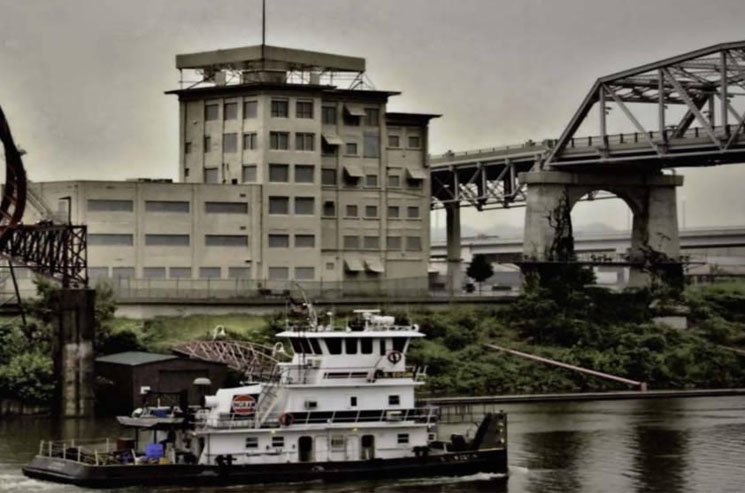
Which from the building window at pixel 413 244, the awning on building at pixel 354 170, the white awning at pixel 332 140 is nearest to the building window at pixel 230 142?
the white awning at pixel 332 140

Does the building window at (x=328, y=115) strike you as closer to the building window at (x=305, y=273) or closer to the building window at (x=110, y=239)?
the building window at (x=305, y=273)

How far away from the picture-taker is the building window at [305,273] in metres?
125

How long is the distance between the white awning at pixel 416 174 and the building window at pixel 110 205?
73.4 feet

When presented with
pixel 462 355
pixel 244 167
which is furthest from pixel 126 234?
pixel 462 355

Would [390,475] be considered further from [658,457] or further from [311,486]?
[658,457]

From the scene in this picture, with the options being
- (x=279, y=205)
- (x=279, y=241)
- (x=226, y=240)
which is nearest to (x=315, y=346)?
(x=226, y=240)

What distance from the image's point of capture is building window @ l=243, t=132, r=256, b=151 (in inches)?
4966

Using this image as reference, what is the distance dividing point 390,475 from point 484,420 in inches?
203

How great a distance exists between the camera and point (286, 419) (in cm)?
7681

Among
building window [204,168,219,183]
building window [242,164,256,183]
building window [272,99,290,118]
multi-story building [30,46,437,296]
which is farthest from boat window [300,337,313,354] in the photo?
building window [204,168,219,183]

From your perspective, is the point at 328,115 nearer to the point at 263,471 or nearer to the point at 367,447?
the point at 367,447

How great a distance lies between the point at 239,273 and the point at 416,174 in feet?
56.9

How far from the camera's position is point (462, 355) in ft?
375

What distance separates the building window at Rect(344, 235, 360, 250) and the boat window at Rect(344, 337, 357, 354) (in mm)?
50544
